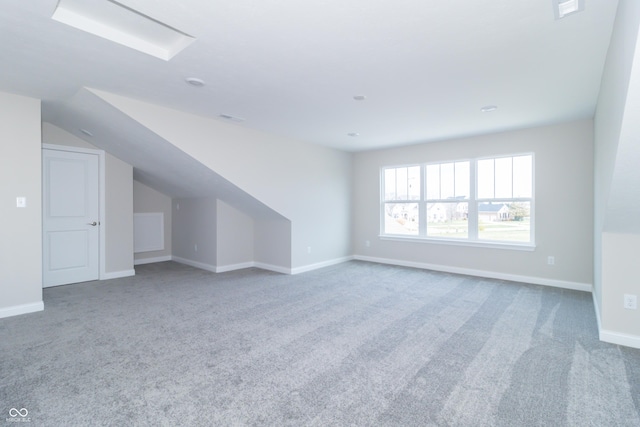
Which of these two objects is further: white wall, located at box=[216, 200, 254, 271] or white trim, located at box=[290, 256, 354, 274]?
white wall, located at box=[216, 200, 254, 271]

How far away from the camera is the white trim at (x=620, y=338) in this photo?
2631 mm

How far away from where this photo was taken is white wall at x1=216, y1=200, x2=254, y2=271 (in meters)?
5.66

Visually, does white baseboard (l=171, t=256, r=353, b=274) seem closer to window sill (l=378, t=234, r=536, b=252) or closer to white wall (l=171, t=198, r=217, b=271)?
white wall (l=171, t=198, r=217, b=271)

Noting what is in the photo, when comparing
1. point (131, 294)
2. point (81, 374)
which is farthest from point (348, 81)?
point (131, 294)

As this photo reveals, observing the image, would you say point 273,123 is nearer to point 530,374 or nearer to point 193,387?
point 193,387

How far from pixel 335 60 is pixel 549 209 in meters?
4.02

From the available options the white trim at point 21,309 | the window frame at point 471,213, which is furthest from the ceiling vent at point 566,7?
the white trim at point 21,309

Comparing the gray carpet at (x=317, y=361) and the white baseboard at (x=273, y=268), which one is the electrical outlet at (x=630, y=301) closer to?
the gray carpet at (x=317, y=361)

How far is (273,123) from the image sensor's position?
4402 millimetres

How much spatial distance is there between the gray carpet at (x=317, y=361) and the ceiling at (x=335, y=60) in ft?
7.76

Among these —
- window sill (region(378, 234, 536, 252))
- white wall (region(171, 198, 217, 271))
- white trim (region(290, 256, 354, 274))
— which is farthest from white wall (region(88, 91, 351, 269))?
white wall (region(171, 198, 217, 271))

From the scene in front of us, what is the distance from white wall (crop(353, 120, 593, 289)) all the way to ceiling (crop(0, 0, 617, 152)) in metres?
0.51

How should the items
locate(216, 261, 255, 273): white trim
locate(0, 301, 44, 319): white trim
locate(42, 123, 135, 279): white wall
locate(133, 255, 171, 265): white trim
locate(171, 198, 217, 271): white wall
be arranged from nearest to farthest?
locate(0, 301, 44, 319): white trim
locate(42, 123, 135, 279): white wall
locate(216, 261, 255, 273): white trim
locate(171, 198, 217, 271): white wall
locate(133, 255, 171, 265): white trim

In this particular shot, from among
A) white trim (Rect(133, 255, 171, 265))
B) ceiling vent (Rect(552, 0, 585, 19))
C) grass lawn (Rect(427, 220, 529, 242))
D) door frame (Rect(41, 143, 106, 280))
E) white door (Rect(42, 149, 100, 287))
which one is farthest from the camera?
white trim (Rect(133, 255, 171, 265))
